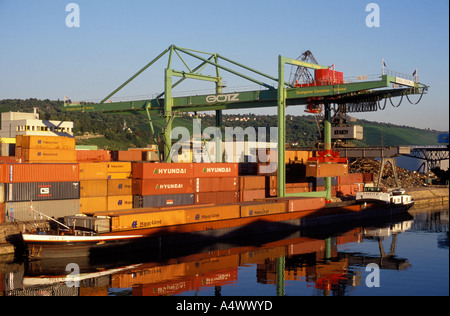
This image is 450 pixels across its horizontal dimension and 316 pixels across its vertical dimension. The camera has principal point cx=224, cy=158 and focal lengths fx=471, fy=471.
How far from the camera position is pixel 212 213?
1766 inches

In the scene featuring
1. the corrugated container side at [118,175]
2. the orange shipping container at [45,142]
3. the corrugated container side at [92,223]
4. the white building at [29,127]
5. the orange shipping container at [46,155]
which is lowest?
the corrugated container side at [92,223]

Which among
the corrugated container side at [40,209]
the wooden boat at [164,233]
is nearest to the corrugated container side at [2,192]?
the corrugated container side at [40,209]

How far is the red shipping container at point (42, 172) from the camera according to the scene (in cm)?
3875

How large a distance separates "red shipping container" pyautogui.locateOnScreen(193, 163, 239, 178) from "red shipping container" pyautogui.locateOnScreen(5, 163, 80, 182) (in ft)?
42.2

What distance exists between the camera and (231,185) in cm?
5325

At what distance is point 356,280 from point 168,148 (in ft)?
101

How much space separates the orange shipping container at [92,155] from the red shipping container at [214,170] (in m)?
14.4

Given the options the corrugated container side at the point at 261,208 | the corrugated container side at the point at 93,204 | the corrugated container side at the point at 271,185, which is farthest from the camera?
the corrugated container side at the point at 271,185

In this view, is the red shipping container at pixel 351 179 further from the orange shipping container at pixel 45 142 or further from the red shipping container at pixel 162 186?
the orange shipping container at pixel 45 142

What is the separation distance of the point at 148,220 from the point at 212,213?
7.22m

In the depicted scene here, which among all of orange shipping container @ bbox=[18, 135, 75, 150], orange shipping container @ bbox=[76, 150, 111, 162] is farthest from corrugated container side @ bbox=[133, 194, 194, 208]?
orange shipping container @ bbox=[76, 150, 111, 162]
